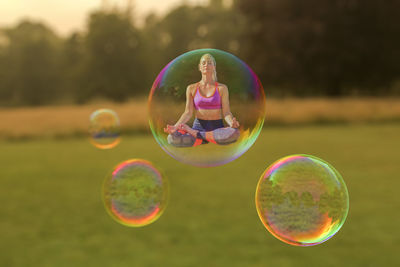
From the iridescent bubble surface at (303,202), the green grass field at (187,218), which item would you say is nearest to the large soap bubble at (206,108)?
the iridescent bubble surface at (303,202)

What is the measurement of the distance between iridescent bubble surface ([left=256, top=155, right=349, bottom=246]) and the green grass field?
135 centimetres

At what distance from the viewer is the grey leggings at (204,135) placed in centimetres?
327

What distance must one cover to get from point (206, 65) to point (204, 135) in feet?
1.69

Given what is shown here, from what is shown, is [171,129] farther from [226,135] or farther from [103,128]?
[103,128]

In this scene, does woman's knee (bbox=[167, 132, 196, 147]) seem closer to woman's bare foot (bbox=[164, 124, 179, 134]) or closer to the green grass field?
woman's bare foot (bbox=[164, 124, 179, 134])

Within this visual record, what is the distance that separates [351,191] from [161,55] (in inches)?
1416

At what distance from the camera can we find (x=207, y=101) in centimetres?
328

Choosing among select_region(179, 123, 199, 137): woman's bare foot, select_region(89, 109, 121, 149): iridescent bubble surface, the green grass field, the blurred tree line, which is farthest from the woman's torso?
the blurred tree line

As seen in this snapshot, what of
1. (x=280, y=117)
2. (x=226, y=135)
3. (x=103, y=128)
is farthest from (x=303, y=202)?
(x=280, y=117)

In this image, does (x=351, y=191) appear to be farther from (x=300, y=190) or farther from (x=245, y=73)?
(x=245, y=73)

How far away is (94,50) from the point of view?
40.0 meters

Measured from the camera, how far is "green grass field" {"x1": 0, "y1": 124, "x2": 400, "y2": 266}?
567 cm

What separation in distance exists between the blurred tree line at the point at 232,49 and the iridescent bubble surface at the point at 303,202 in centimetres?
2374

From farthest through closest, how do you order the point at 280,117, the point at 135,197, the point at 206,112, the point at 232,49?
the point at 232,49, the point at 280,117, the point at 135,197, the point at 206,112
